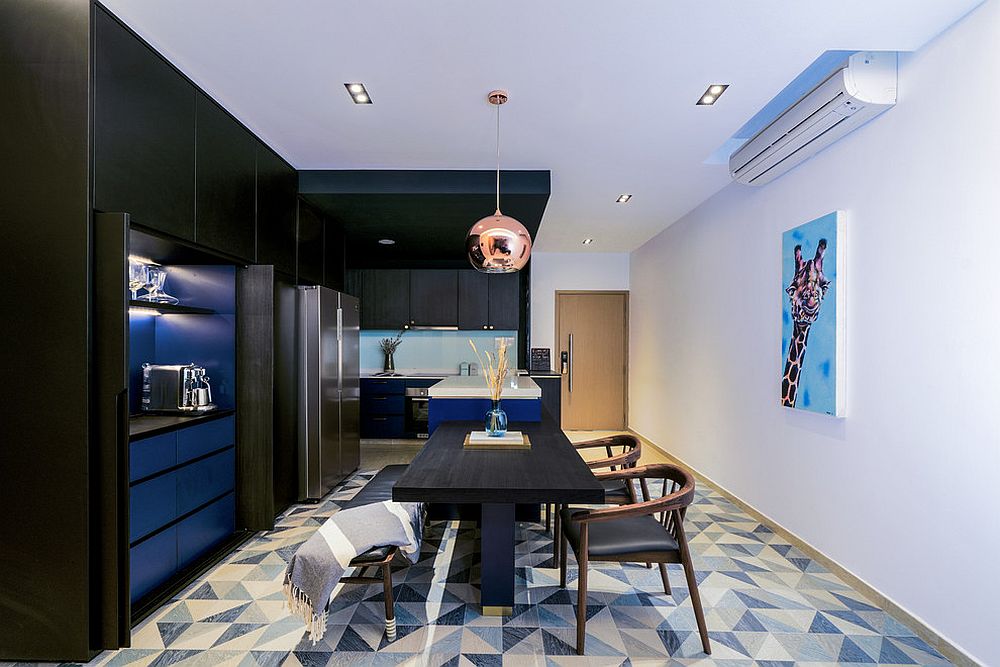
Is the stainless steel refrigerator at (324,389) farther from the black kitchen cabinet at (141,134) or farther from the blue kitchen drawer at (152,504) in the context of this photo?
the black kitchen cabinet at (141,134)

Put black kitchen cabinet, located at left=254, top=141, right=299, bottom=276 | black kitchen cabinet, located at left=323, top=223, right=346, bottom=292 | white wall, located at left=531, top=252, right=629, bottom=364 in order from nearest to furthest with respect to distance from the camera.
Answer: black kitchen cabinet, located at left=254, top=141, right=299, bottom=276
black kitchen cabinet, located at left=323, top=223, right=346, bottom=292
white wall, located at left=531, top=252, right=629, bottom=364

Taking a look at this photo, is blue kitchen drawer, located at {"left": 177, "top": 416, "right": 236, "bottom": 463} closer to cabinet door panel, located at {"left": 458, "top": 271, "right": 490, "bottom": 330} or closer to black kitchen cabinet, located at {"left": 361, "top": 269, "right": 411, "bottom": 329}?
black kitchen cabinet, located at {"left": 361, "top": 269, "right": 411, "bottom": 329}

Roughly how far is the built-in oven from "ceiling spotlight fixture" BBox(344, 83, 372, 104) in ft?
13.7

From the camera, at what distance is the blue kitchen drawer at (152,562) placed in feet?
8.19

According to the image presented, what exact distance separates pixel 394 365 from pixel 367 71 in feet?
16.5

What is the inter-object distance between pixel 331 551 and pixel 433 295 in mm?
4975

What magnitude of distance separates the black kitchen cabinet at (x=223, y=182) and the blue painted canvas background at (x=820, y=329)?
3.34 meters

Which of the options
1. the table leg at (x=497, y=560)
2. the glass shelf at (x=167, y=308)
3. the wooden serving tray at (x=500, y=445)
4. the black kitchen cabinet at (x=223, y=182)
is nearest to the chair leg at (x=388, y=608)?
the table leg at (x=497, y=560)

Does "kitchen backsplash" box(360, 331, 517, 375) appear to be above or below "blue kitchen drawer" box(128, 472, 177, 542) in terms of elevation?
above

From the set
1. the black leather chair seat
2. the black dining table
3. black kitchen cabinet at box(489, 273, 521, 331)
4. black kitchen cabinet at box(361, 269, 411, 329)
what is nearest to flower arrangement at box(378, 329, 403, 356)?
black kitchen cabinet at box(361, 269, 411, 329)

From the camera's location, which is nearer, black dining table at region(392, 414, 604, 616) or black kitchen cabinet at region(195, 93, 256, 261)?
black dining table at region(392, 414, 604, 616)

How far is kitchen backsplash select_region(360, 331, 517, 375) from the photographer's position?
24.0ft

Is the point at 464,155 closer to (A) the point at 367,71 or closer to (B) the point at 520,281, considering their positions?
(A) the point at 367,71

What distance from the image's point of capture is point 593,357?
7551 millimetres
